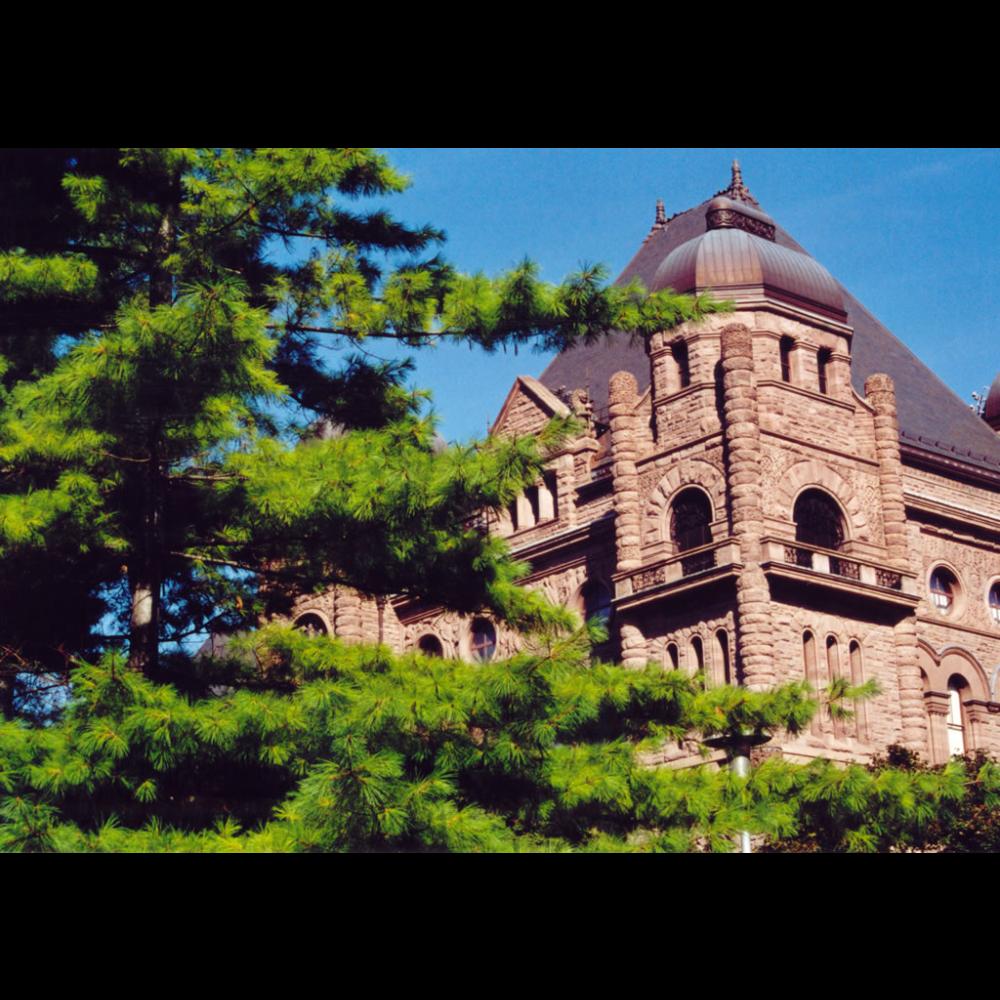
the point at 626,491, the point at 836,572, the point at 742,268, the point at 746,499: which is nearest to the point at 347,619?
the point at 626,491

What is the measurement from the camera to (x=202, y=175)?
14.8 meters

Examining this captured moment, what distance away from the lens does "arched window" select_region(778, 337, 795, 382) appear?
32.0 metres

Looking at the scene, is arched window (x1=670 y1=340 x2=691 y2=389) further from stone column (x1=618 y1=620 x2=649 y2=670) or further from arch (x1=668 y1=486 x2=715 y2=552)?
stone column (x1=618 y1=620 x2=649 y2=670)

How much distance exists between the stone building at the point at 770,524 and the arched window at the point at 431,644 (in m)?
0.06

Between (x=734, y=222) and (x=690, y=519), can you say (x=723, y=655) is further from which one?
(x=734, y=222)

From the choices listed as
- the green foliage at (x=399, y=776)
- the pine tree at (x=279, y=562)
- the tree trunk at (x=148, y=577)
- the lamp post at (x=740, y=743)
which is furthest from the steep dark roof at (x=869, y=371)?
the green foliage at (x=399, y=776)

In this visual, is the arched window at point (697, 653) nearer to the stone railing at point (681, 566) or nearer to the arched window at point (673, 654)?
the arched window at point (673, 654)

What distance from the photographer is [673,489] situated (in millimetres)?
31172

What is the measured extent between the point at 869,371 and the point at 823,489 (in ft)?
26.8

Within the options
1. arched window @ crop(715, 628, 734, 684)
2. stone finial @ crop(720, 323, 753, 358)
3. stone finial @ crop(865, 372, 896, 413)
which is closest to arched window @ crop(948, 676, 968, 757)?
stone finial @ crop(865, 372, 896, 413)

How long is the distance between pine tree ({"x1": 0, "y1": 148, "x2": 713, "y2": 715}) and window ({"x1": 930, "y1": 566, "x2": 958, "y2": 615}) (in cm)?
2212

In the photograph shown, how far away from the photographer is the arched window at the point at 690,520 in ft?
101
